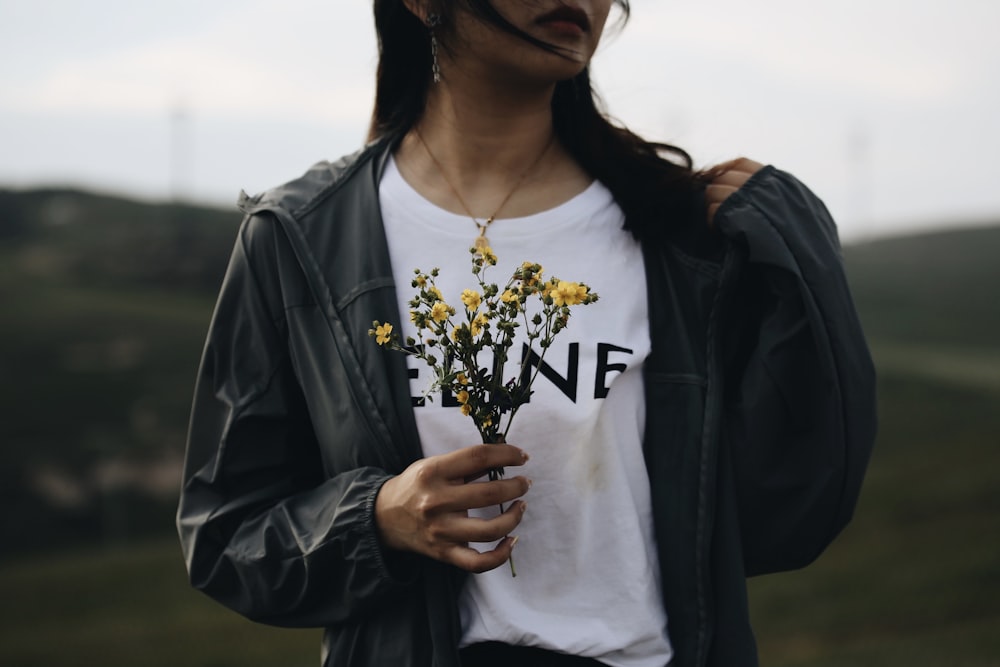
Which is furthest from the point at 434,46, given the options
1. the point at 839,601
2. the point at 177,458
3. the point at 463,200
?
the point at 177,458

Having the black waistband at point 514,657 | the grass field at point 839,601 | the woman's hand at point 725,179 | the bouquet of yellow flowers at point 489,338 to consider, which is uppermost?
the woman's hand at point 725,179

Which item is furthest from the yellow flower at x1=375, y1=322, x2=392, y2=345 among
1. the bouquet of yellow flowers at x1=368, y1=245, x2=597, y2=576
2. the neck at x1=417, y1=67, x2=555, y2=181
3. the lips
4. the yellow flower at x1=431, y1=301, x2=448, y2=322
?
the lips

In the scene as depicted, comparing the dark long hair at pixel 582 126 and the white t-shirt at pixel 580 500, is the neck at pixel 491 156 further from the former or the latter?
the white t-shirt at pixel 580 500

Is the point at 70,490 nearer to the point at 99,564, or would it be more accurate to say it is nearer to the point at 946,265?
the point at 99,564

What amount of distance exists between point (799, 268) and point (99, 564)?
28.6m

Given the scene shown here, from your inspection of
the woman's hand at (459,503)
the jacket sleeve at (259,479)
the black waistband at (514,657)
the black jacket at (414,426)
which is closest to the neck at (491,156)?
the black jacket at (414,426)

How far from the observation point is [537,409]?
7.55 feet

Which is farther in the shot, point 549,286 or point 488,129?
point 488,129

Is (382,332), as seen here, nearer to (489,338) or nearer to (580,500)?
(489,338)

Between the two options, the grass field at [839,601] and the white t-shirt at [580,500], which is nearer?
the white t-shirt at [580,500]

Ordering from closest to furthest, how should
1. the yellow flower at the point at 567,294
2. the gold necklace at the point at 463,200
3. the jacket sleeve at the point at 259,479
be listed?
the yellow flower at the point at 567,294 < the jacket sleeve at the point at 259,479 < the gold necklace at the point at 463,200

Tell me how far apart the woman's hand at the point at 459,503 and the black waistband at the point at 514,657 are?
0.82 feet

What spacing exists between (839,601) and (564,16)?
13702 mm

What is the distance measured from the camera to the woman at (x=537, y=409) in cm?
228
